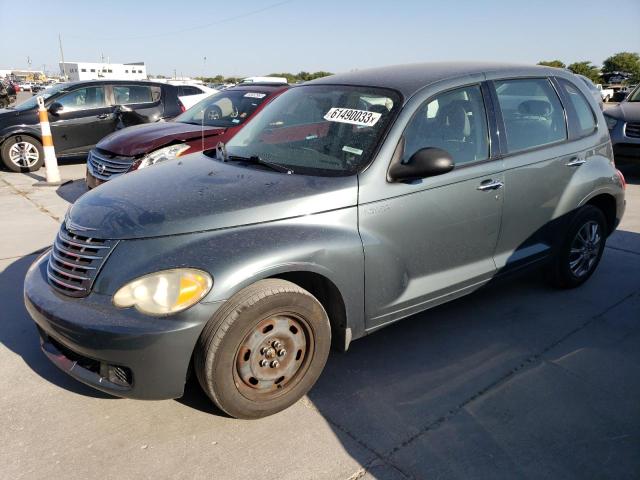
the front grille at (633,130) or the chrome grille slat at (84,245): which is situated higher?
the chrome grille slat at (84,245)

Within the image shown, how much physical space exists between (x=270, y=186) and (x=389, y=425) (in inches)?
53.6

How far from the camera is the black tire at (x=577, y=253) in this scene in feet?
13.2

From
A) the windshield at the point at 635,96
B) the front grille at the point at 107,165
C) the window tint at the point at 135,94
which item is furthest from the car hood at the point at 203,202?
the windshield at the point at 635,96

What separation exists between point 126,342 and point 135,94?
28.4ft

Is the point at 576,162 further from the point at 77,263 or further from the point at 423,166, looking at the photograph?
the point at 77,263

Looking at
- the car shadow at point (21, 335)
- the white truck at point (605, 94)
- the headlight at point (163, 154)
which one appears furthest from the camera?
the white truck at point (605, 94)

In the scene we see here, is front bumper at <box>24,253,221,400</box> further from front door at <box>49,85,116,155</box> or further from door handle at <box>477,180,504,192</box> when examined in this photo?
front door at <box>49,85,116,155</box>

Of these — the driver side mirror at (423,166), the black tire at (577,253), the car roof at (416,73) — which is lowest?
the black tire at (577,253)

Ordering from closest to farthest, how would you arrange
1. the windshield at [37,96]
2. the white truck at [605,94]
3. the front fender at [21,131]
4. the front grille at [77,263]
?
the front grille at [77,263] < the front fender at [21,131] < the windshield at [37,96] < the white truck at [605,94]

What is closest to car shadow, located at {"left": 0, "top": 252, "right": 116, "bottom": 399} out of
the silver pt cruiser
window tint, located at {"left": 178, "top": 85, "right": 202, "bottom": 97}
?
the silver pt cruiser

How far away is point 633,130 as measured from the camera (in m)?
8.27

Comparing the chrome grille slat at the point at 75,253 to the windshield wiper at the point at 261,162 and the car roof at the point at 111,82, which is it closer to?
the windshield wiper at the point at 261,162

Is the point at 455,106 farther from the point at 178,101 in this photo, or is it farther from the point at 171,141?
the point at 178,101

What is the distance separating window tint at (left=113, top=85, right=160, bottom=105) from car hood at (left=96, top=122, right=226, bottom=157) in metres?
3.50
